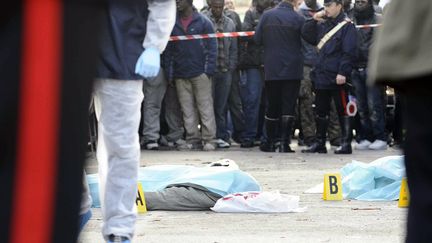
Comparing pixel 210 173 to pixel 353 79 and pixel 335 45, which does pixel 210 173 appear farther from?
pixel 353 79

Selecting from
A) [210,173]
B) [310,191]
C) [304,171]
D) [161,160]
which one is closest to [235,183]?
[210,173]

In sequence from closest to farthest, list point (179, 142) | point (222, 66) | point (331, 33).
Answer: point (331, 33) → point (222, 66) → point (179, 142)

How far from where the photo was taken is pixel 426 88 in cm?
253

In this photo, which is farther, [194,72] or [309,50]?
[309,50]

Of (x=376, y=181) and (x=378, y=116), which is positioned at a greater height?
(x=376, y=181)

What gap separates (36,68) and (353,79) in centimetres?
1354

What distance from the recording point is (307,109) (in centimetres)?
1658

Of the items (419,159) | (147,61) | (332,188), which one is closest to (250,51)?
(332,188)

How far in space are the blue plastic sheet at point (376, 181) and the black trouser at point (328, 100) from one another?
4958mm

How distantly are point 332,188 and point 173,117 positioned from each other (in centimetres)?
717

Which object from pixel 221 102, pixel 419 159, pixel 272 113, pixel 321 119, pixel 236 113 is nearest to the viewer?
pixel 419 159

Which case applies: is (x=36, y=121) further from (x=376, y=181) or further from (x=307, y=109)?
(x=307, y=109)

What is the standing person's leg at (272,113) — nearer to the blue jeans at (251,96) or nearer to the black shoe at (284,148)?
the black shoe at (284,148)

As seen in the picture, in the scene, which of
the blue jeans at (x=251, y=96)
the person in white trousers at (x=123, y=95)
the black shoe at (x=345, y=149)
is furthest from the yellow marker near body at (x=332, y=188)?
the blue jeans at (x=251, y=96)
